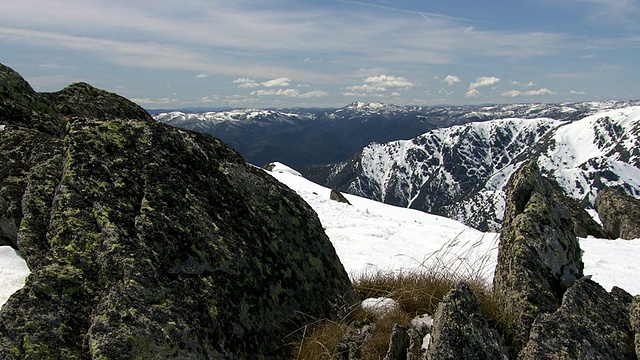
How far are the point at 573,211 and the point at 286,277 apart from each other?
856 inches

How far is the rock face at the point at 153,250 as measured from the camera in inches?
158

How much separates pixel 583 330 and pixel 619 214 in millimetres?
23459

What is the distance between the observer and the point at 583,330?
5.05 metres

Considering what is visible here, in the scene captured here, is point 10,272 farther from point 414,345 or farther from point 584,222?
point 584,222

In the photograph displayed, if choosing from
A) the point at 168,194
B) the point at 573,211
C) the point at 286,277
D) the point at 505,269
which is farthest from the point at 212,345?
the point at 573,211

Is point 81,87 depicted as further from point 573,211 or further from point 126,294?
point 573,211

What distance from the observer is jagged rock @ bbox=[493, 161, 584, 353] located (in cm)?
537

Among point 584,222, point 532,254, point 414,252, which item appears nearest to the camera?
point 532,254

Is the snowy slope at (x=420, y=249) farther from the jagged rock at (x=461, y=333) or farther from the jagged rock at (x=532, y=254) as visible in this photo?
the jagged rock at (x=461, y=333)

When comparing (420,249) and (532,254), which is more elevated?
(532,254)

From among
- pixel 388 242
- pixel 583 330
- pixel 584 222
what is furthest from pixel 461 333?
pixel 584 222

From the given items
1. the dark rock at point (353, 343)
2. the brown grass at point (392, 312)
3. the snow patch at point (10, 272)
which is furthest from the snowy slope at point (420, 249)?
the snow patch at point (10, 272)

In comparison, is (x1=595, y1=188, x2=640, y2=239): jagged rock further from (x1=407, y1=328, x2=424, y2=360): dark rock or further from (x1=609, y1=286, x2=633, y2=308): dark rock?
(x1=407, y1=328, x2=424, y2=360): dark rock

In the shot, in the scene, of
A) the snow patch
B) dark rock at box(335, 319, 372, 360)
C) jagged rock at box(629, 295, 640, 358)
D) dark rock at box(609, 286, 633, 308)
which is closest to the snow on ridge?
dark rock at box(609, 286, 633, 308)
